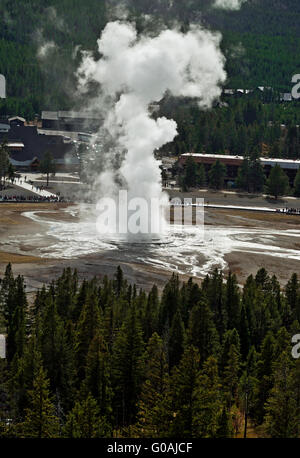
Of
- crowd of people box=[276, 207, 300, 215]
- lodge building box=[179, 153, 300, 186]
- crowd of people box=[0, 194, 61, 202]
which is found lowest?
crowd of people box=[276, 207, 300, 215]

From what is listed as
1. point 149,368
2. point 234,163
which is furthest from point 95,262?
point 234,163

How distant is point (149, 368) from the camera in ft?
147

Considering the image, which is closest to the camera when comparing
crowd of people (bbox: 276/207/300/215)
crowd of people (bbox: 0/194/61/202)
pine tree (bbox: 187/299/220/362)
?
pine tree (bbox: 187/299/220/362)

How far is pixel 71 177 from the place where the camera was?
16988 centimetres

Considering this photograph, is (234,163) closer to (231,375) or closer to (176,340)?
(176,340)

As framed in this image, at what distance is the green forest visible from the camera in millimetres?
36344

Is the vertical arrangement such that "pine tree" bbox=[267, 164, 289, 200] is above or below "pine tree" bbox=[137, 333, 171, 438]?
above

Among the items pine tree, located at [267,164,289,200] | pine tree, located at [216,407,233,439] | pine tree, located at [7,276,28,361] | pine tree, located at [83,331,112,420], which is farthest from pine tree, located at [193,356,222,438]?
pine tree, located at [267,164,289,200]

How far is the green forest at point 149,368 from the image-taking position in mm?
36344

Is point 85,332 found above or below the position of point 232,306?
below

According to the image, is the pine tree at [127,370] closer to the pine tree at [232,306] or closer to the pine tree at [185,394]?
the pine tree at [185,394]

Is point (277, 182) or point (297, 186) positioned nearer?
point (277, 182)

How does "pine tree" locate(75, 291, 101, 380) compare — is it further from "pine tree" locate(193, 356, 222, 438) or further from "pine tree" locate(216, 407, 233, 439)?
"pine tree" locate(216, 407, 233, 439)

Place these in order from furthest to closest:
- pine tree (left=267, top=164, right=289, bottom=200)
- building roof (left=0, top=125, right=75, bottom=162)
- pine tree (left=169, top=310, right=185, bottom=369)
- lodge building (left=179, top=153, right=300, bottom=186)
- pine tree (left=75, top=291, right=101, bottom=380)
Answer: building roof (left=0, top=125, right=75, bottom=162)
lodge building (left=179, top=153, right=300, bottom=186)
pine tree (left=267, top=164, right=289, bottom=200)
pine tree (left=169, top=310, right=185, bottom=369)
pine tree (left=75, top=291, right=101, bottom=380)
